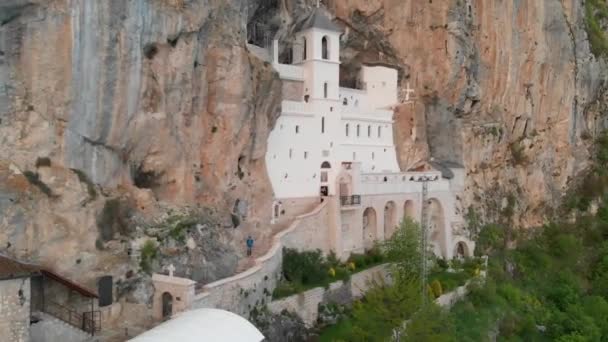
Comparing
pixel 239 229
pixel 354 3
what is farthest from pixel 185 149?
pixel 354 3

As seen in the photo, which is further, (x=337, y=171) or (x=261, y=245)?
(x=337, y=171)

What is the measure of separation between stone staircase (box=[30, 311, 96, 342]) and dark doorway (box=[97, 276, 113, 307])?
183cm

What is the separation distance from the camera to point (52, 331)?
18.3 meters

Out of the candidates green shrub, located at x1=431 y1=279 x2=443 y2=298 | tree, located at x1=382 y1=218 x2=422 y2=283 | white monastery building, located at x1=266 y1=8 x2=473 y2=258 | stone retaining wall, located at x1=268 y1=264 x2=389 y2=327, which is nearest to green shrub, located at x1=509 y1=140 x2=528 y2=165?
white monastery building, located at x1=266 y1=8 x2=473 y2=258

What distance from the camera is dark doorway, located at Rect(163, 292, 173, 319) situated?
2169 cm

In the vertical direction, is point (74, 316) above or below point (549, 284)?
above

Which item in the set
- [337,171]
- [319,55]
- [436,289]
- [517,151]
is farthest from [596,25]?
[436,289]

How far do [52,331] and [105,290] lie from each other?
2.96 metres

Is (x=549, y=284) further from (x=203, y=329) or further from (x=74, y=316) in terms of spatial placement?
(x=74, y=316)

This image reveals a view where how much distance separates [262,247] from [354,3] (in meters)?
19.6

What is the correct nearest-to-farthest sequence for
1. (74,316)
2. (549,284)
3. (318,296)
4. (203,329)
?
(203,329) < (74,316) < (318,296) < (549,284)

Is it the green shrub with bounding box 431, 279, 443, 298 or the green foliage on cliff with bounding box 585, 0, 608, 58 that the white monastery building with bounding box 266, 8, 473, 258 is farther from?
the green foliage on cliff with bounding box 585, 0, 608, 58

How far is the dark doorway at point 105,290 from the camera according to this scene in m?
20.9

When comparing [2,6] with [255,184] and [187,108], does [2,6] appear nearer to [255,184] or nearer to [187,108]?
[187,108]
